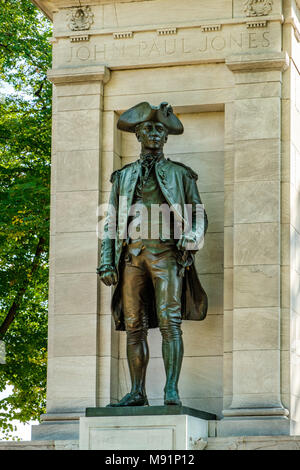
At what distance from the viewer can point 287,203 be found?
18.7 metres

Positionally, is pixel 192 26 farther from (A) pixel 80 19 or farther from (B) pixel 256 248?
(B) pixel 256 248

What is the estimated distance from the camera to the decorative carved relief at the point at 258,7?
19.2 m

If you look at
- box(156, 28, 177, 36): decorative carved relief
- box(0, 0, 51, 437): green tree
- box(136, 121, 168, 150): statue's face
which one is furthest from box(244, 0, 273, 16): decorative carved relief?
box(0, 0, 51, 437): green tree

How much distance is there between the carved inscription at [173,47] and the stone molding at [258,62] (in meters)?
0.19

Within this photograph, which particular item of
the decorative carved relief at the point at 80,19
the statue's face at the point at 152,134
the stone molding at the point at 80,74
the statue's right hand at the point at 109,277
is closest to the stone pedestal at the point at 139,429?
the statue's right hand at the point at 109,277

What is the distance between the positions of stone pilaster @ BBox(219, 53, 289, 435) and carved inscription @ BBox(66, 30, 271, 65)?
29 cm

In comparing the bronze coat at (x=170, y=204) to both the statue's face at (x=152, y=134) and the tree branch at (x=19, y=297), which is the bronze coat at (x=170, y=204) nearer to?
the statue's face at (x=152, y=134)

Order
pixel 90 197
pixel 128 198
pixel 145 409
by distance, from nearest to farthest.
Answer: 1. pixel 145 409
2. pixel 128 198
3. pixel 90 197

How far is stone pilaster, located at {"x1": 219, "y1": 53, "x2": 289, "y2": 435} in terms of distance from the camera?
1812 cm

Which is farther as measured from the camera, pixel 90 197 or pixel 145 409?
pixel 90 197

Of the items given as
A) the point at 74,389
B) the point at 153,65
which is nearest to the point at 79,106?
the point at 153,65

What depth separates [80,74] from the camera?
64.9 ft
